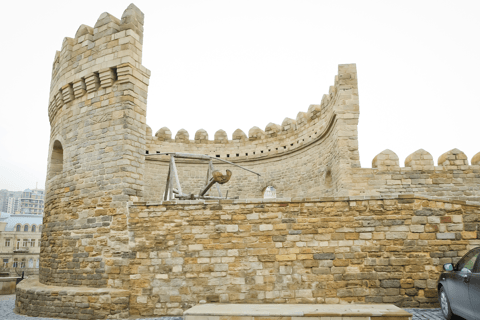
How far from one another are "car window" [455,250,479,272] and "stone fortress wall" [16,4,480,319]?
128 centimetres

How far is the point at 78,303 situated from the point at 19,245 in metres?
42.1

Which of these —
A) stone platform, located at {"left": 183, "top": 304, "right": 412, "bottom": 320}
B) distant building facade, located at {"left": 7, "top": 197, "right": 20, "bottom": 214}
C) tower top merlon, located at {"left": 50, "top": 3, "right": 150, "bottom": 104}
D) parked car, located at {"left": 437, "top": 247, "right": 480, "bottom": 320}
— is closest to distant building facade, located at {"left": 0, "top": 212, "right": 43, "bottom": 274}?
tower top merlon, located at {"left": 50, "top": 3, "right": 150, "bottom": 104}

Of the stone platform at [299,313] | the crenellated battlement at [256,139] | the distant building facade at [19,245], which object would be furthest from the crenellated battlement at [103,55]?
the distant building facade at [19,245]

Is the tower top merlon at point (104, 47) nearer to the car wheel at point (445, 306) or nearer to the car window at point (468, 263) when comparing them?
the car window at point (468, 263)

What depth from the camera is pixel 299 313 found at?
5406mm

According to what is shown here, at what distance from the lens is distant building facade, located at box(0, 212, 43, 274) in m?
37.6

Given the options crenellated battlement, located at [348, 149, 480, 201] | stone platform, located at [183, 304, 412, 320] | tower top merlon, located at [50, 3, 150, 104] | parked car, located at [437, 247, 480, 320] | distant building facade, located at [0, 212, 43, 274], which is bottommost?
distant building facade, located at [0, 212, 43, 274]

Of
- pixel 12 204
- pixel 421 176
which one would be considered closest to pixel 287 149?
pixel 421 176

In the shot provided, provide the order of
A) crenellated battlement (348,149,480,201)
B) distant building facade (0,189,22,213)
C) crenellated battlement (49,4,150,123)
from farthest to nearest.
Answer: distant building facade (0,189,22,213)
crenellated battlement (348,149,480,201)
crenellated battlement (49,4,150,123)

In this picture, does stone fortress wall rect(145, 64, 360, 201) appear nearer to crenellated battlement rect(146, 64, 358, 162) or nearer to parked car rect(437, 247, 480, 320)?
crenellated battlement rect(146, 64, 358, 162)

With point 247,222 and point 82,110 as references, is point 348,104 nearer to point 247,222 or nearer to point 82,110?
point 247,222

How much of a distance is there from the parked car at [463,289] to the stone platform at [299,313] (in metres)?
0.71

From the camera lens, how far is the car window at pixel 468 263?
4.97m

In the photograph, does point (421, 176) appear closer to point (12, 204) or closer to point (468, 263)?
point (468, 263)
